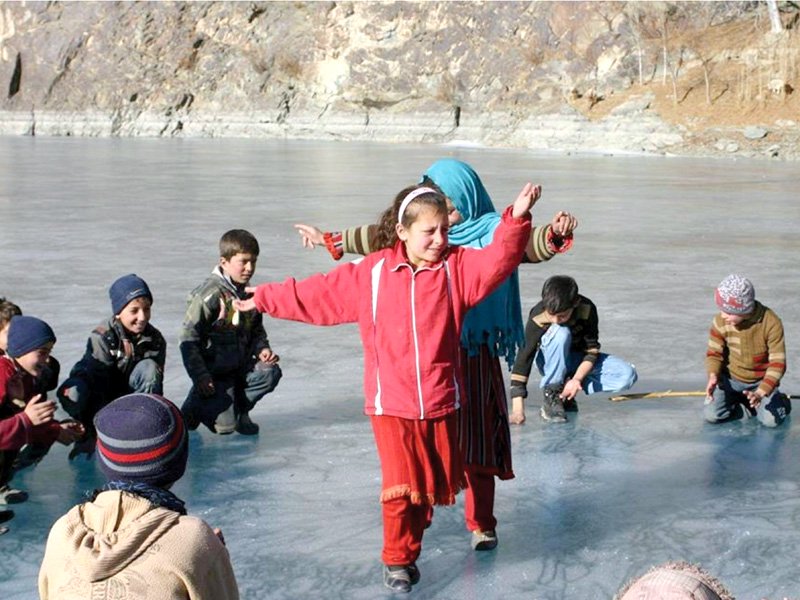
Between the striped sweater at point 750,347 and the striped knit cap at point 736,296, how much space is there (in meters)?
0.13

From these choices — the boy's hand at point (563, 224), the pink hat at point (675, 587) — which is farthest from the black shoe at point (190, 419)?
the pink hat at point (675, 587)

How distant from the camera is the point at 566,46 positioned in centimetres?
4272

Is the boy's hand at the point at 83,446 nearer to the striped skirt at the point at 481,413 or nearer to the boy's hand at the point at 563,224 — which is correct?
the striped skirt at the point at 481,413

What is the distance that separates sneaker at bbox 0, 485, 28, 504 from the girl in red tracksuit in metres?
1.33

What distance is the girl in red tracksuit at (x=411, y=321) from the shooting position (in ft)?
11.0

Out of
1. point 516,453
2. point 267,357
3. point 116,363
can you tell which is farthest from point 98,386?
point 516,453

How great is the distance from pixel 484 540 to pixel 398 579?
0.42m

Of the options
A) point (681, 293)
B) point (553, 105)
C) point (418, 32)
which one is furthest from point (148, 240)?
point (418, 32)

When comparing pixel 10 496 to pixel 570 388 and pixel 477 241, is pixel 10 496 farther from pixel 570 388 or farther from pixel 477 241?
pixel 570 388

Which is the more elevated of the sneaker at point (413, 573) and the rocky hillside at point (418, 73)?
the rocky hillside at point (418, 73)

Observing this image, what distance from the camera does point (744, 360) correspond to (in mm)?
5312

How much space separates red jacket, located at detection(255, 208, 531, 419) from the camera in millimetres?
3363

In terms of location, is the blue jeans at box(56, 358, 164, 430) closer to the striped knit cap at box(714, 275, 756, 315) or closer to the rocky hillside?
the striped knit cap at box(714, 275, 756, 315)

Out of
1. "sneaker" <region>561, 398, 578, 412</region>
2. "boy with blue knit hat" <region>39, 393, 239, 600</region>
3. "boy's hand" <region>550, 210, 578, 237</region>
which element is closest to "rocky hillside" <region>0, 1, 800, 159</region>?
"sneaker" <region>561, 398, 578, 412</region>
